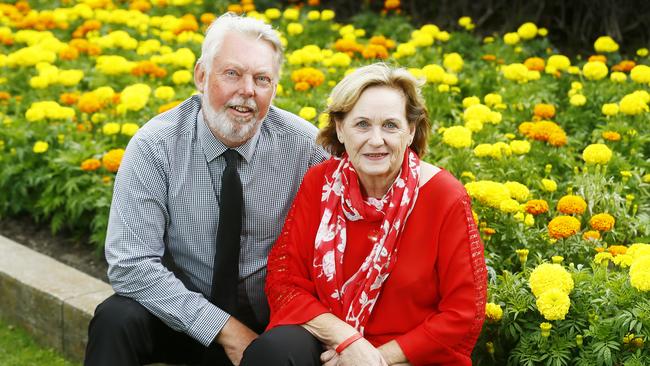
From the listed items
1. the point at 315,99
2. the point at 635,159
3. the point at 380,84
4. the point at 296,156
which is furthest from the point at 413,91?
the point at 315,99

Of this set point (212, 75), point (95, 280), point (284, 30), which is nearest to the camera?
point (212, 75)

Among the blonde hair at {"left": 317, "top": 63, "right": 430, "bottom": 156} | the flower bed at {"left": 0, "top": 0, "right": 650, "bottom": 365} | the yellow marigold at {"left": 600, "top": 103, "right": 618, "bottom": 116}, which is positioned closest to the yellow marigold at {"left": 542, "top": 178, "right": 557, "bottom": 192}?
the flower bed at {"left": 0, "top": 0, "right": 650, "bottom": 365}

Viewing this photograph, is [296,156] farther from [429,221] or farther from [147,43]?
[147,43]

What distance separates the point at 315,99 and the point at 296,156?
6.02 ft

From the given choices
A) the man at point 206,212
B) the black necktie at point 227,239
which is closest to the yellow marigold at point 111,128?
the man at point 206,212

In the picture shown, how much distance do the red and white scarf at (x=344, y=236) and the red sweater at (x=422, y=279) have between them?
0.11 feet

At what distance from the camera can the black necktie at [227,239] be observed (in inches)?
138

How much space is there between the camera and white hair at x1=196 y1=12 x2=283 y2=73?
347cm

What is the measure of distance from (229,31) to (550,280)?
4.51 feet

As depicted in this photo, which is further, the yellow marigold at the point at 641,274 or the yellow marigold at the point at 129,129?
the yellow marigold at the point at 129,129

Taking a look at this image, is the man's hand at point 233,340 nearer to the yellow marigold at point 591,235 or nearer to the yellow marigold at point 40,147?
the yellow marigold at point 591,235

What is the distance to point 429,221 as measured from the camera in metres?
3.13

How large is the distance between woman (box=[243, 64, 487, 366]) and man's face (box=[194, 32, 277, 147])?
34 centimetres

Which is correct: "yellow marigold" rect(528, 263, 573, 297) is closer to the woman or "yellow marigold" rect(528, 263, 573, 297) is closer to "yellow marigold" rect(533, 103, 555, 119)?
the woman
